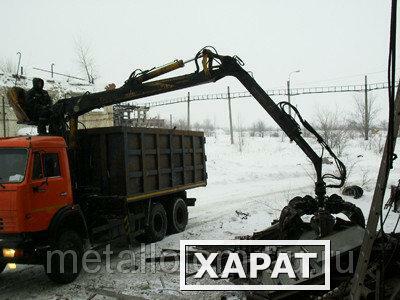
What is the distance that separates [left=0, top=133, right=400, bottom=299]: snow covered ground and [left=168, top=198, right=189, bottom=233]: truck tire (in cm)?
24

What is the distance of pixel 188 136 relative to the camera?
11859 millimetres

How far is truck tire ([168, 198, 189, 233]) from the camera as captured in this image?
36.9ft

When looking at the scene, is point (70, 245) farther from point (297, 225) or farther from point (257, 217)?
point (257, 217)

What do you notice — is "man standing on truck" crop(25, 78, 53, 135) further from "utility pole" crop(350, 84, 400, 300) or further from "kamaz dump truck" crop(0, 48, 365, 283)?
"utility pole" crop(350, 84, 400, 300)

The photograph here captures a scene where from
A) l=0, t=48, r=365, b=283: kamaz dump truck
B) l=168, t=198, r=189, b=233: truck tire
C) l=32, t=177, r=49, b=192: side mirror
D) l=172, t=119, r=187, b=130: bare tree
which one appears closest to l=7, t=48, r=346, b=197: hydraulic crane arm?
l=0, t=48, r=365, b=283: kamaz dump truck

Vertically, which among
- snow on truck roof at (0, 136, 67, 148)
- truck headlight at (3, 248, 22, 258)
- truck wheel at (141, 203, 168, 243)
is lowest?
truck wheel at (141, 203, 168, 243)

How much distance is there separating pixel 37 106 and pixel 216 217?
21.5ft

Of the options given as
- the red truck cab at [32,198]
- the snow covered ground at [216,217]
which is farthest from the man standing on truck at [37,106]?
the snow covered ground at [216,217]

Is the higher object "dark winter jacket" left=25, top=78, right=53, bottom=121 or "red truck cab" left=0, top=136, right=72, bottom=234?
"dark winter jacket" left=25, top=78, right=53, bottom=121

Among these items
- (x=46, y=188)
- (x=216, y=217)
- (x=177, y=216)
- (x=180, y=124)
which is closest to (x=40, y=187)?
(x=46, y=188)

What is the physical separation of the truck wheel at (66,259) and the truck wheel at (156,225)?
2.65 metres

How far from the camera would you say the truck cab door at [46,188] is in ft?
22.6

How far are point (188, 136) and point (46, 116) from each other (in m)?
4.31

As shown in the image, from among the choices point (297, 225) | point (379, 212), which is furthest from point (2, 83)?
point (379, 212)
